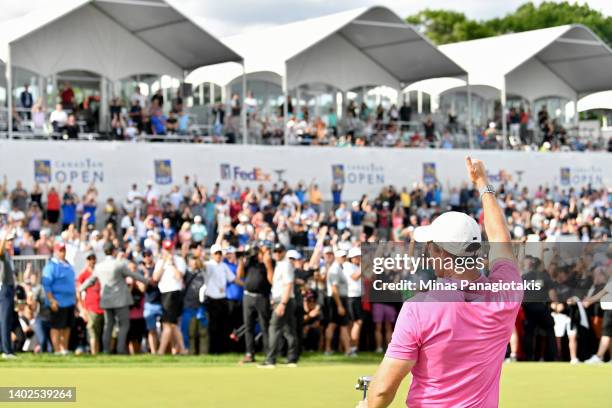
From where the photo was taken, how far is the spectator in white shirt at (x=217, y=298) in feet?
60.2

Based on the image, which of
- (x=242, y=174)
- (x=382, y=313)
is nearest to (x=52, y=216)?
(x=242, y=174)

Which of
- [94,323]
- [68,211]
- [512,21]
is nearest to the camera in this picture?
[94,323]

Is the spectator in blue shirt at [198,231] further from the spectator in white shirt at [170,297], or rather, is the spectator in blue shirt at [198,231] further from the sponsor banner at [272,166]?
the spectator in white shirt at [170,297]

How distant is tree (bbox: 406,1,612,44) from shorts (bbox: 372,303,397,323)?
5896cm

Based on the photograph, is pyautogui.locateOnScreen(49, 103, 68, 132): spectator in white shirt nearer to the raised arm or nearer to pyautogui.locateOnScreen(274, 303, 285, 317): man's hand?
pyautogui.locateOnScreen(274, 303, 285, 317): man's hand

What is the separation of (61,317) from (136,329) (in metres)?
1.31

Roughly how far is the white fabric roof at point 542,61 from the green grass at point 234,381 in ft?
85.1

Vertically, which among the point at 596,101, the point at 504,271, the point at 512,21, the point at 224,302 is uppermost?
the point at 512,21

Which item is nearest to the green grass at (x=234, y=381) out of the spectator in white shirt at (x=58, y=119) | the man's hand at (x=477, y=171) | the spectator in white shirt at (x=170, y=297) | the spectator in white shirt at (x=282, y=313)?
the spectator in white shirt at (x=282, y=313)

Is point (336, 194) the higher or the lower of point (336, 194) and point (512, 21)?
the lower

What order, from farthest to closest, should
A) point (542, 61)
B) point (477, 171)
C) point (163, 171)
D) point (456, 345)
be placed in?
point (542, 61) < point (163, 171) < point (477, 171) < point (456, 345)

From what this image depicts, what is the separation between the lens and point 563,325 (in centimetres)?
1809

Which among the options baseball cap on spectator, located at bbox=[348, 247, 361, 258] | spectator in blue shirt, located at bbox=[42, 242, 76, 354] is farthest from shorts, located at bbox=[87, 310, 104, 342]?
baseball cap on spectator, located at bbox=[348, 247, 361, 258]

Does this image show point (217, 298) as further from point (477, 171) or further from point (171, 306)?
point (477, 171)
